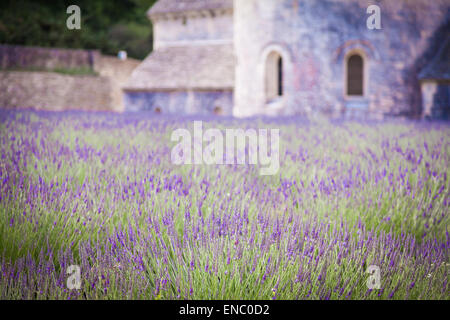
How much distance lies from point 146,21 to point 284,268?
112 ft

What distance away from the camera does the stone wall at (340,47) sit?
48.5 feet

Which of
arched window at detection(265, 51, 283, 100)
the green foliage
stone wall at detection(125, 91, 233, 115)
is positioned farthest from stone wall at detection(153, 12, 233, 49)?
arched window at detection(265, 51, 283, 100)

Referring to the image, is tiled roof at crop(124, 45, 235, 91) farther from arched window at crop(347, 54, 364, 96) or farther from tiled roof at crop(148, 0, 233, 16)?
arched window at crop(347, 54, 364, 96)

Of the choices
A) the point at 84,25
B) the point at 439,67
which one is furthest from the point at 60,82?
the point at 439,67

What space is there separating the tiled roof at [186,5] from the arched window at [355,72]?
9030 mm

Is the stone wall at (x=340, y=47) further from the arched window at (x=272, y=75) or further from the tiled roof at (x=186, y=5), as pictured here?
the tiled roof at (x=186, y=5)

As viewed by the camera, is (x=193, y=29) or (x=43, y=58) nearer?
(x=43, y=58)

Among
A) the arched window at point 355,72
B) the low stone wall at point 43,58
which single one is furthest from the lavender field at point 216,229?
the low stone wall at point 43,58

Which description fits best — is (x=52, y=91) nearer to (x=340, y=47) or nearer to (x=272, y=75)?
(x=272, y=75)

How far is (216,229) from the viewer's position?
6.91ft

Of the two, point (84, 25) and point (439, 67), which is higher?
point (84, 25)

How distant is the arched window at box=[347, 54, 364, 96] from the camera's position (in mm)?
15920

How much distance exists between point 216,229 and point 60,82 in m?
21.3
